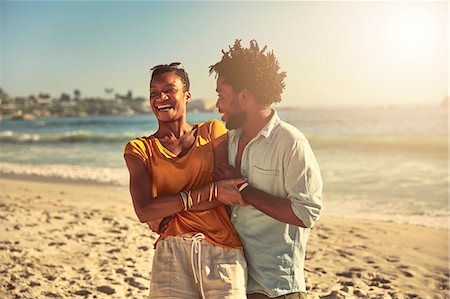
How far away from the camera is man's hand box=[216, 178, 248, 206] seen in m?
2.25

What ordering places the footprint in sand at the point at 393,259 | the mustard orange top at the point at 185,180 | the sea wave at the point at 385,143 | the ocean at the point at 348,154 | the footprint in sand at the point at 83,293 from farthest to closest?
the sea wave at the point at 385,143, the ocean at the point at 348,154, the footprint in sand at the point at 393,259, the footprint in sand at the point at 83,293, the mustard orange top at the point at 185,180

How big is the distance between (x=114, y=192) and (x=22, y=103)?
3636cm

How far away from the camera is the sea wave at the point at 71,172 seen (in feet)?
42.0

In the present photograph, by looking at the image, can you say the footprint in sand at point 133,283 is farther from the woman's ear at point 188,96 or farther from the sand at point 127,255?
the woman's ear at point 188,96

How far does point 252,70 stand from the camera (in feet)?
7.58

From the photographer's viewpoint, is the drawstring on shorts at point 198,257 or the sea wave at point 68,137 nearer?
the drawstring on shorts at point 198,257

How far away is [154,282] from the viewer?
7.67 ft

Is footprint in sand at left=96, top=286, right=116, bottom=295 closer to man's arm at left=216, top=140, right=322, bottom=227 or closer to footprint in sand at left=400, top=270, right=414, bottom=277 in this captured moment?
footprint in sand at left=400, top=270, right=414, bottom=277

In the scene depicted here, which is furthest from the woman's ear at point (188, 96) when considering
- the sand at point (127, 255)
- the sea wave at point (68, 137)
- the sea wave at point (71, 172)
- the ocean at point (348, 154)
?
the sea wave at point (68, 137)

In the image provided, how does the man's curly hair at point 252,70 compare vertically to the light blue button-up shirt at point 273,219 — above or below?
above

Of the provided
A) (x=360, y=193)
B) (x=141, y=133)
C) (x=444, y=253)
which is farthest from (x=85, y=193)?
(x=141, y=133)

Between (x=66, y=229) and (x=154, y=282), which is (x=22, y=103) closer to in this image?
(x=66, y=229)

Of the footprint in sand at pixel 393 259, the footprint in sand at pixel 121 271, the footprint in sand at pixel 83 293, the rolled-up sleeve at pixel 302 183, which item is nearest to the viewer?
the rolled-up sleeve at pixel 302 183

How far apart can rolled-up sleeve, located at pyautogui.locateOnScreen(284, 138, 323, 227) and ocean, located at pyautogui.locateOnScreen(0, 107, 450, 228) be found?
6.65 metres
